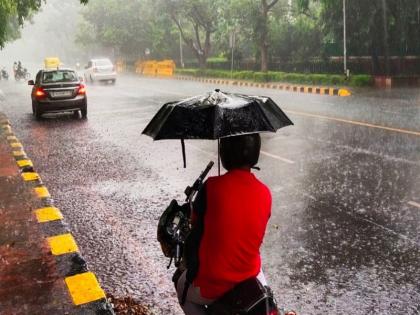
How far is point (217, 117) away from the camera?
219 centimetres

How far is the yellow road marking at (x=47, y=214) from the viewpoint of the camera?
213 inches

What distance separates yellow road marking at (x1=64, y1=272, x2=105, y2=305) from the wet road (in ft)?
0.72

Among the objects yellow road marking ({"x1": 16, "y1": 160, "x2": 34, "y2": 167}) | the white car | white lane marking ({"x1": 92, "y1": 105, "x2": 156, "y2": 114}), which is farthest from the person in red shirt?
the white car

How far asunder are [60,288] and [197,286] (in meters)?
1.94

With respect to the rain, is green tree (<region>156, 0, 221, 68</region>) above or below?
above

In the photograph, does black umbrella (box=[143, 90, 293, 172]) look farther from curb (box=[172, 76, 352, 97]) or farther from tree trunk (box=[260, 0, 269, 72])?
tree trunk (box=[260, 0, 269, 72])

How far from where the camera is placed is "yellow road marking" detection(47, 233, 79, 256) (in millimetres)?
4500

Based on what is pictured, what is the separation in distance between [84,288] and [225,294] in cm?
200

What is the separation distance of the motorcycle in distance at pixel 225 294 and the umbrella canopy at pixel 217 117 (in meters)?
0.25

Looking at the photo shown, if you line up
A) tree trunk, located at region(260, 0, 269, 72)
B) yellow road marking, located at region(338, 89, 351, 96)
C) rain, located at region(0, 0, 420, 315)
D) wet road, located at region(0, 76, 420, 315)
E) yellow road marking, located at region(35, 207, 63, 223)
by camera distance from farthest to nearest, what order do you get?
1. tree trunk, located at region(260, 0, 269, 72)
2. yellow road marking, located at region(338, 89, 351, 96)
3. yellow road marking, located at region(35, 207, 63, 223)
4. wet road, located at region(0, 76, 420, 315)
5. rain, located at region(0, 0, 420, 315)

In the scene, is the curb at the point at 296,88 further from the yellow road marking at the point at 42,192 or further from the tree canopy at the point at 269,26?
the yellow road marking at the point at 42,192

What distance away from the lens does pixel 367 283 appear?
4.00m

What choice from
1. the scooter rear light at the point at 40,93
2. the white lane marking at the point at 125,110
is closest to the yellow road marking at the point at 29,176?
the scooter rear light at the point at 40,93

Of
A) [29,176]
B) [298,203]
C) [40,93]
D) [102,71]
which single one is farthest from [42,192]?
[102,71]
